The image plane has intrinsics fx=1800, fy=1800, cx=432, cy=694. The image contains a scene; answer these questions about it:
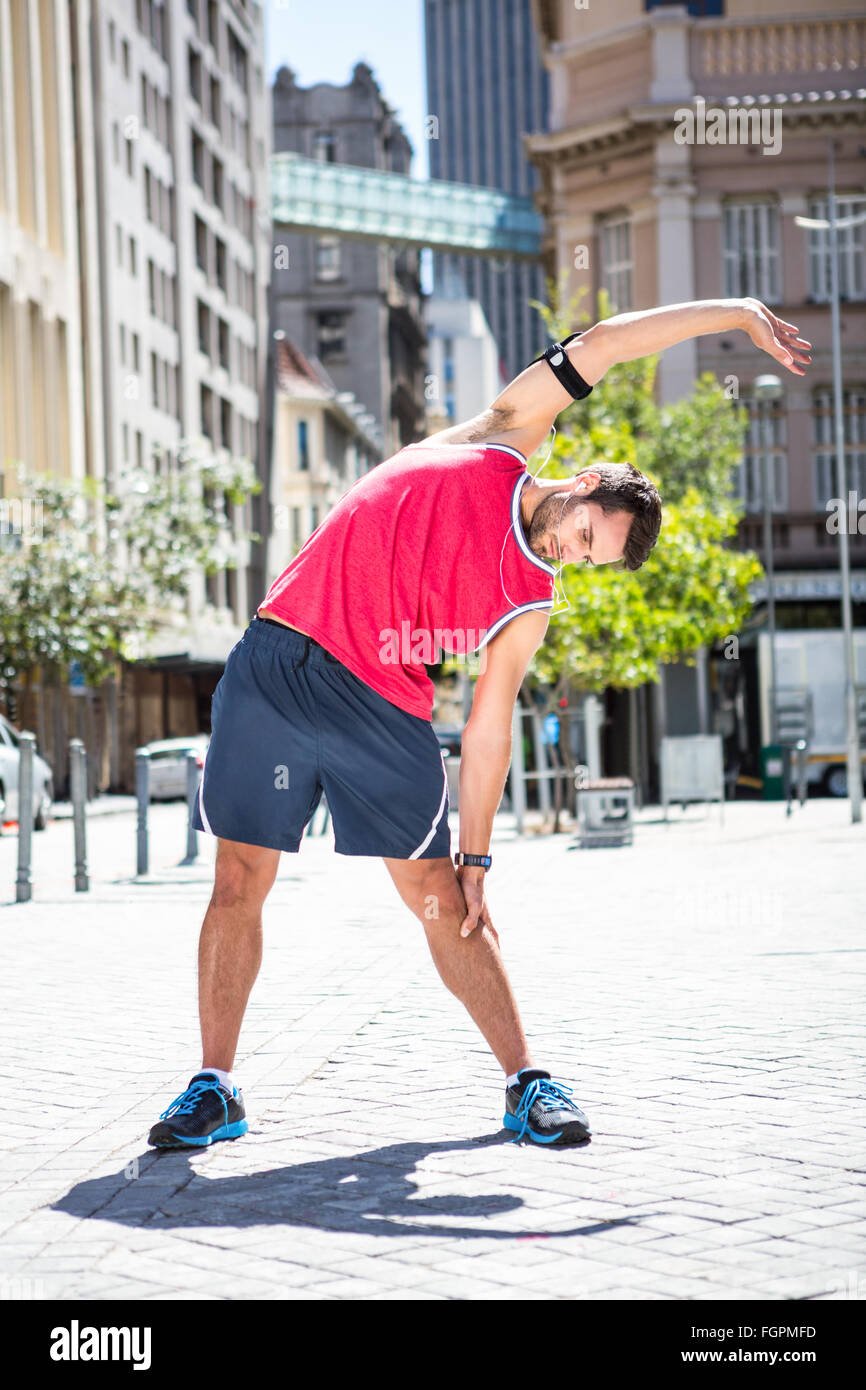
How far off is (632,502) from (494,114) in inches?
7026

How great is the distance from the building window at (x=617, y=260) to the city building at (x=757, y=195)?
0.26ft

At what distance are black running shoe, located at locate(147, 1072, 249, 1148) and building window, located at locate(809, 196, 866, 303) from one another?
34.8 m

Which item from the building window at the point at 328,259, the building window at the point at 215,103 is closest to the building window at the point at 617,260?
the building window at the point at 215,103

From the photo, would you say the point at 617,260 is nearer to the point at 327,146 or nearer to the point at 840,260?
the point at 840,260

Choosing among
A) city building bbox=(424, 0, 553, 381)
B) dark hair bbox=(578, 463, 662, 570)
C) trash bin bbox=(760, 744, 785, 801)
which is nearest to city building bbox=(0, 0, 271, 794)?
trash bin bbox=(760, 744, 785, 801)

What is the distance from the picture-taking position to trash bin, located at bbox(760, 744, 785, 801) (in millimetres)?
30203

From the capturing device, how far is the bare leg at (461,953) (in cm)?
432

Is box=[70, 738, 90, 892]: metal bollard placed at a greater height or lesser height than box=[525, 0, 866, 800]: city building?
lesser

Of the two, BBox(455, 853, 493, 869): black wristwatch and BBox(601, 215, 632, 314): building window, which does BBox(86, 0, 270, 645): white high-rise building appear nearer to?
BBox(601, 215, 632, 314): building window

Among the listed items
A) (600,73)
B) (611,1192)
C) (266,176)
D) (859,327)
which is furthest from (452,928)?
(266,176)

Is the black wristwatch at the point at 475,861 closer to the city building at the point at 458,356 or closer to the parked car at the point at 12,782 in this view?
the parked car at the point at 12,782

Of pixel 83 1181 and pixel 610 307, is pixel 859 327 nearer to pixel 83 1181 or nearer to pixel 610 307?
pixel 610 307

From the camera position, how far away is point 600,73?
125ft

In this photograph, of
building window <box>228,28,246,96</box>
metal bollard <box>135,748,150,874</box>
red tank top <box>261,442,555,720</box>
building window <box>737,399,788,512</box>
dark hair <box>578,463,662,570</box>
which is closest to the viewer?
dark hair <box>578,463,662,570</box>
